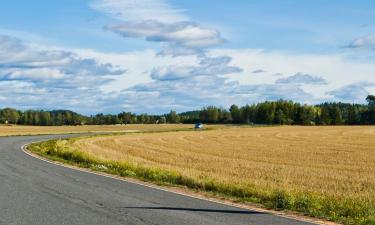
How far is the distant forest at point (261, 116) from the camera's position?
6363 inches

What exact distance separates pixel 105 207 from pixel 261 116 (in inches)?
6555

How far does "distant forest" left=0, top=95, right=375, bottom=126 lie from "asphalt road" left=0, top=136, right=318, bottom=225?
147 m

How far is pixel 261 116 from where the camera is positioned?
178 m

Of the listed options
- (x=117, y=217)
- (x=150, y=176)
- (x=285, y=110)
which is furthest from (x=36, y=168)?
(x=285, y=110)

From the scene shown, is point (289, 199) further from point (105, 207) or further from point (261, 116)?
point (261, 116)

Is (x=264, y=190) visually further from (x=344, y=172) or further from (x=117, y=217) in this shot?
(x=344, y=172)

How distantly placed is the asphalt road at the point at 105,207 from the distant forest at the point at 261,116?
147 metres

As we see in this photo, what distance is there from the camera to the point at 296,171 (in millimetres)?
24312

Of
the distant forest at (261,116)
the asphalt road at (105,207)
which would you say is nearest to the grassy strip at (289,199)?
the asphalt road at (105,207)

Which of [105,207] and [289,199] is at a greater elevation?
[289,199]

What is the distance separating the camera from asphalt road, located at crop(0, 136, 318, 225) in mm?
10992

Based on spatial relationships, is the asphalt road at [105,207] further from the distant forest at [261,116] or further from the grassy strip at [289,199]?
the distant forest at [261,116]

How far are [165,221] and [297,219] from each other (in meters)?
2.65

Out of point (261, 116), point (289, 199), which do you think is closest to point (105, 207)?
point (289, 199)
